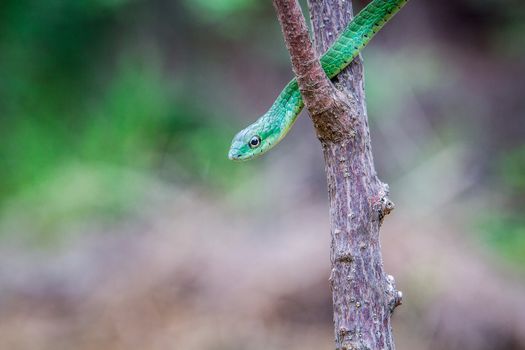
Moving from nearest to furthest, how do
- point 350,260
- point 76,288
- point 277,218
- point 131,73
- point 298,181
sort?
point 350,260 → point 76,288 → point 277,218 → point 298,181 → point 131,73

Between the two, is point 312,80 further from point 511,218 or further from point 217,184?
point 511,218

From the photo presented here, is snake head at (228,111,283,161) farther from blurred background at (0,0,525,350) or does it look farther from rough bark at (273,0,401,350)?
blurred background at (0,0,525,350)

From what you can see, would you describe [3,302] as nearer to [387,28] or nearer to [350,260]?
[350,260]

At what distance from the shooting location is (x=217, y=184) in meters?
9.62

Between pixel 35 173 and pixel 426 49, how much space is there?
24.0 ft

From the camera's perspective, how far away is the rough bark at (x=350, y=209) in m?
2.93

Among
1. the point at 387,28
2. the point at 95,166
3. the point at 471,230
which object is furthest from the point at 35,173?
the point at 387,28

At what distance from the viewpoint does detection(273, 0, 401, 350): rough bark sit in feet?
9.61

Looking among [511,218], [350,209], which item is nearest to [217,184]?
[511,218]

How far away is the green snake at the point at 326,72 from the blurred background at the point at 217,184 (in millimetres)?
3739

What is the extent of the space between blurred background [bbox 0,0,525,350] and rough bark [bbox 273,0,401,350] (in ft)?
15.6

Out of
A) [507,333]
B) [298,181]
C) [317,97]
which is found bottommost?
[317,97]

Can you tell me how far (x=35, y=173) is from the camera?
9.93 meters

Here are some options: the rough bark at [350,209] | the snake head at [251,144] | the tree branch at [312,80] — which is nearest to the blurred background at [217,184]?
the snake head at [251,144]
